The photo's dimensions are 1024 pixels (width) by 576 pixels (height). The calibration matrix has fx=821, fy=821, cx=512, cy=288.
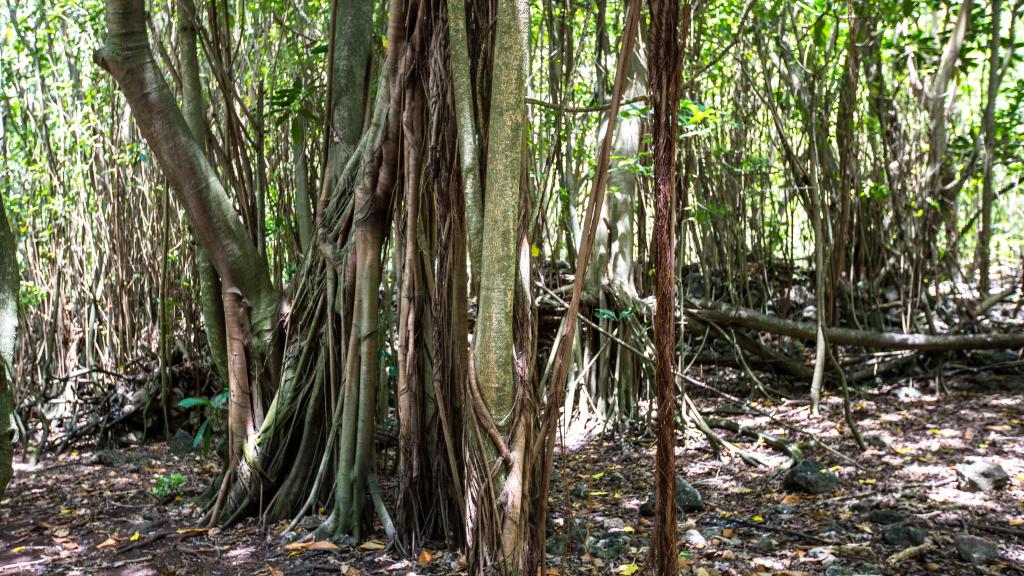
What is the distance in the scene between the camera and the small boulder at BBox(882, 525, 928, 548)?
130 inches

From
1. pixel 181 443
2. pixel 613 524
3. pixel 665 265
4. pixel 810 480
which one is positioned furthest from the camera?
pixel 181 443

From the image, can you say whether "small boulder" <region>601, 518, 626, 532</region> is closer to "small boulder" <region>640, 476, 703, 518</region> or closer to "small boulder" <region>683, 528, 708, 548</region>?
"small boulder" <region>640, 476, 703, 518</region>

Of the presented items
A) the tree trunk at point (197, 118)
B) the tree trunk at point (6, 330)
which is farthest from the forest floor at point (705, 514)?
the tree trunk at point (197, 118)

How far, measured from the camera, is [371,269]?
366 cm

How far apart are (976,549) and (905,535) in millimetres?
273

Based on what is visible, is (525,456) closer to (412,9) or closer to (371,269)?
(371,269)

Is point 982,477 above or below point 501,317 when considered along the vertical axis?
below

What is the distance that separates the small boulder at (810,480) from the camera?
161 inches

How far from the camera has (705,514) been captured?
12.8 feet

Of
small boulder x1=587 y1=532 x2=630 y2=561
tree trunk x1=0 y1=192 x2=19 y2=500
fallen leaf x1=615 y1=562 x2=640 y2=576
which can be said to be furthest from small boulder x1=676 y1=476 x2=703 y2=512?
tree trunk x1=0 y1=192 x2=19 y2=500

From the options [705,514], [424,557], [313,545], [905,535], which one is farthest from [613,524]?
[313,545]

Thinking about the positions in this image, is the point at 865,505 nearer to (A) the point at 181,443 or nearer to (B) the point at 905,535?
(B) the point at 905,535

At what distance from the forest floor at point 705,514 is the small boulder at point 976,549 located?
0.10 feet

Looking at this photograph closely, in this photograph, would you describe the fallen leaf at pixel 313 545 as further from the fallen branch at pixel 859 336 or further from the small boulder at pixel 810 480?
the fallen branch at pixel 859 336
